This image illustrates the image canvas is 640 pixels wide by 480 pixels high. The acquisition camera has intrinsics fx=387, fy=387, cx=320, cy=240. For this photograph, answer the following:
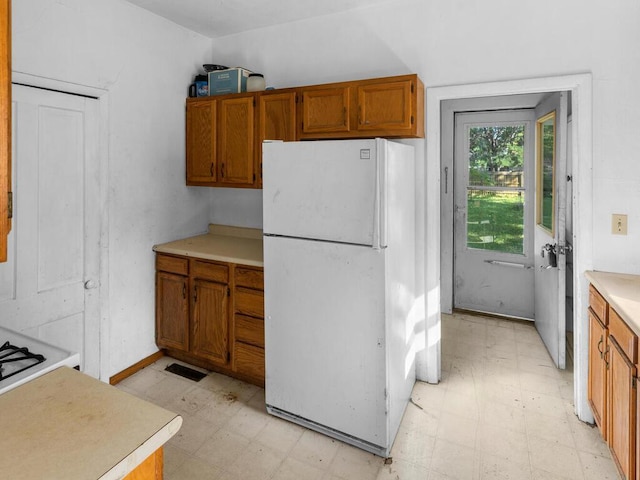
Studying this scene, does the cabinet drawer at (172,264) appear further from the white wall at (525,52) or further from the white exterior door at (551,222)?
the white exterior door at (551,222)

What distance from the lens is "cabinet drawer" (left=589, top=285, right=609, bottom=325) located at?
194 centimetres

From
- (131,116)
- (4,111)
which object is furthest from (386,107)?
(4,111)

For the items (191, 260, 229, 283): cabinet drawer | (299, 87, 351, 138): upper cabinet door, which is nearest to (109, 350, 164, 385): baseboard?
(191, 260, 229, 283): cabinet drawer

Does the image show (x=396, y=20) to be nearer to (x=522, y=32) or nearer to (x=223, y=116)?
(x=522, y=32)

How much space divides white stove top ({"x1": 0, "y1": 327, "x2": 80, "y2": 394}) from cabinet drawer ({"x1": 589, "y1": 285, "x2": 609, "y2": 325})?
7.65ft

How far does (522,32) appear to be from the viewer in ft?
7.56

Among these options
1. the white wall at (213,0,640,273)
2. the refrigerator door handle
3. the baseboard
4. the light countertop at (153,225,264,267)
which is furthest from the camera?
the baseboard

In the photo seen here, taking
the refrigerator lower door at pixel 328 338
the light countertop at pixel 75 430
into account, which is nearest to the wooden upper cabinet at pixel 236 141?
the refrigerator lower door at pixel 328 338

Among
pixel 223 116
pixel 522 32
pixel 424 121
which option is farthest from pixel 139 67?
pixel 522 32

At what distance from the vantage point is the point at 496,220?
13.1 feet

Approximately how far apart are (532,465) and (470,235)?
2.51 meters

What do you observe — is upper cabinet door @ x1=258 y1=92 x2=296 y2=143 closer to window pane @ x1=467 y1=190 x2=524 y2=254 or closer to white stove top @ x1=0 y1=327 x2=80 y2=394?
white stove top @ x1=0 y1=327 x2=80 y2=394

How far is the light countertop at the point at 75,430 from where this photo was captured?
2.72ft

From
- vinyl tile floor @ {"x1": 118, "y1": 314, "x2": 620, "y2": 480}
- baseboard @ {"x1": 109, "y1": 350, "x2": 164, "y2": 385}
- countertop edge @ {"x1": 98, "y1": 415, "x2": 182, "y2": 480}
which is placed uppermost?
countertop edge @ {"x1": 98, "y1": 415, "x2": 182, "y2": 480}
